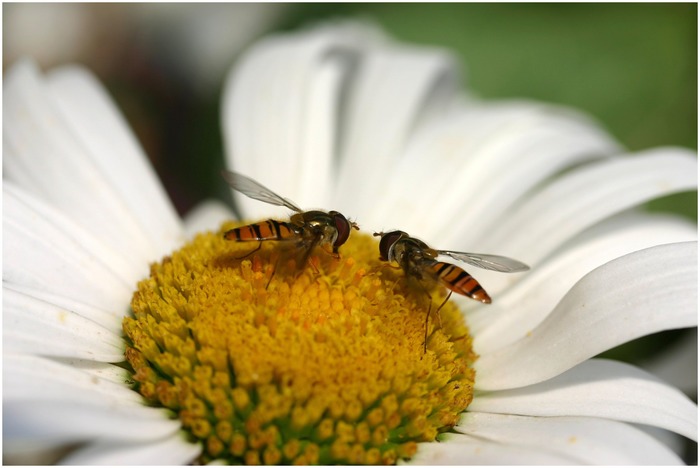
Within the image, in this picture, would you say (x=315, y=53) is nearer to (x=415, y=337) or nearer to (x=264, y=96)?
(x=264, y=96)

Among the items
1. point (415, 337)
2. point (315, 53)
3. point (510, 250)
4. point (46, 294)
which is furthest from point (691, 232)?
point (46, 294)

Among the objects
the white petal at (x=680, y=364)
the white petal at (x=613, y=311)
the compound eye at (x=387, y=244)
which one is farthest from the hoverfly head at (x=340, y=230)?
the white petal at (x=680, y=364)

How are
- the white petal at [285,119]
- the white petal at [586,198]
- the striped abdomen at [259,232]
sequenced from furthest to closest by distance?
the white petal at [285,119] → the white petal at [586,198] → the striped abdomen at [259,232]

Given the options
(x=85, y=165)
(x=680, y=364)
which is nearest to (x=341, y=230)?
(x=85, y=165)

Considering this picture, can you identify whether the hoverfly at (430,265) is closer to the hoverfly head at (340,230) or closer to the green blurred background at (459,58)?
the hoverfly head at (340,230)

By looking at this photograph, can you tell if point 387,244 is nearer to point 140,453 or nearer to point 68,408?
point 140,453
